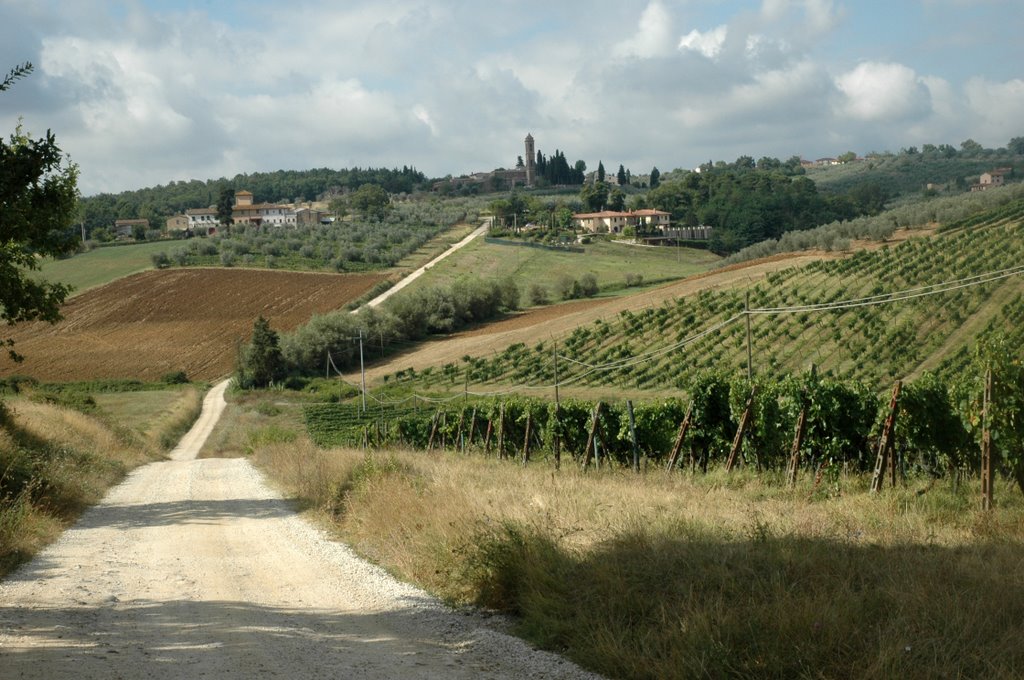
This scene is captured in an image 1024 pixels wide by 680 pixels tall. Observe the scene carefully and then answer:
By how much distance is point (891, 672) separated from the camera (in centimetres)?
548

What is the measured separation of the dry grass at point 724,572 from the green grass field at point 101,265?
91.5 metres

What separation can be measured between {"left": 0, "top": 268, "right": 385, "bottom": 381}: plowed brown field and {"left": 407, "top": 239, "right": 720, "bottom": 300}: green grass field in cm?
1112

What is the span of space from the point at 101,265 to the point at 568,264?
171 feet

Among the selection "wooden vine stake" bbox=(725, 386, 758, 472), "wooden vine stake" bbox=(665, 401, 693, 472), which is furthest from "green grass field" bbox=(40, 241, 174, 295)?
"wooden vine stake" bbox=(725, 386, 758, 472)

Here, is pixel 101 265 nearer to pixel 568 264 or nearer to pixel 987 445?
pixel 568 264

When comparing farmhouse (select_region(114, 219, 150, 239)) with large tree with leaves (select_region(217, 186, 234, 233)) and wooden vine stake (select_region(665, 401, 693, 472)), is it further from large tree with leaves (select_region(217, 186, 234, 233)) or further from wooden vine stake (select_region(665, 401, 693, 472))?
wooden vine stake (select_region(665, 401, 693, 472))

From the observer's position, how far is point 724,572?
7184mm

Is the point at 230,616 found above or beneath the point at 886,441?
above

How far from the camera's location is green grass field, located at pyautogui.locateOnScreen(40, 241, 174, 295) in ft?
317

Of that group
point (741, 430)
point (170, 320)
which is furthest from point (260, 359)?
point (741, 430)

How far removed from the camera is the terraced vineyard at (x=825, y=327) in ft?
134

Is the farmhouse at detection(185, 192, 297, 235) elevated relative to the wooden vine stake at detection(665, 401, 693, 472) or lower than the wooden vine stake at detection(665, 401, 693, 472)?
elevated

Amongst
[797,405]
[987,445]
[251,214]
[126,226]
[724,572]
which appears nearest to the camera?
[724,572]

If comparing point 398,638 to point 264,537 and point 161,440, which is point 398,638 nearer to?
point 264,537
